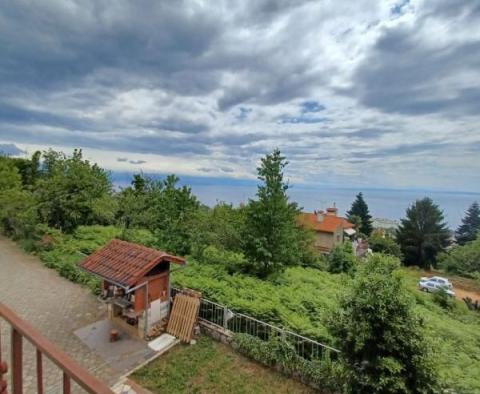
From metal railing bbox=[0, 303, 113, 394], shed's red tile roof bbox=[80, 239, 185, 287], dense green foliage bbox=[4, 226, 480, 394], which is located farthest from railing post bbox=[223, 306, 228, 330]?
metal railing bbox=[0, 303, 113, 394]

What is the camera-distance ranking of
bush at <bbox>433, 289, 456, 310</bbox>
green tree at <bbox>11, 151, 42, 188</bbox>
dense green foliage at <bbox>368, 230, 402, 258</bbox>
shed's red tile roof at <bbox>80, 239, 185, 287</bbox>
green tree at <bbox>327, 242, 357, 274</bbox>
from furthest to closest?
dense green foliage at <bbox>368, 230, 402, 258</bbox>, green tree at <bbox>11, 151, 42, 188</bbox>, green tree at <bbox>327, 242, 357, 274</bbox>, bush at <bbox>433, 289, 456, 310</bbox>, shed's red tile roof at <bbox>80, 239, 185, 287</bbox>

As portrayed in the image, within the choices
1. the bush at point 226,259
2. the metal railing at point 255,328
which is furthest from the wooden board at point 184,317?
the bush at point 226,259

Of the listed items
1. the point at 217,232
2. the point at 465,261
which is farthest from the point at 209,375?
the point at 465,261

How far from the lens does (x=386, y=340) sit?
554 cm

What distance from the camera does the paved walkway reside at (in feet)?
24.6

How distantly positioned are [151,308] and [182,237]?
23.5 ft

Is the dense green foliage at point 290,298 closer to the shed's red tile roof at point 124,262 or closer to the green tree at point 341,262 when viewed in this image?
the shed's red tile roof at point 124,262

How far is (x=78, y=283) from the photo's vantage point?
44.0ft

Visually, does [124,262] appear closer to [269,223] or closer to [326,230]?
[269,223]

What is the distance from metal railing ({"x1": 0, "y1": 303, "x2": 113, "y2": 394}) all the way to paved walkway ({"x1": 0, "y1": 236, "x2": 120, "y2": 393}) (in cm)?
579

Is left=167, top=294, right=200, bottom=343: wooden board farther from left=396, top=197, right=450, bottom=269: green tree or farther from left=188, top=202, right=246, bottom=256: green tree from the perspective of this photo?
left=396, top=197, right=450, bottom=269: green tree

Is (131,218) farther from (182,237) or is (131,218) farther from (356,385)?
(356,385)

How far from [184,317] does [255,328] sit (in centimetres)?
222

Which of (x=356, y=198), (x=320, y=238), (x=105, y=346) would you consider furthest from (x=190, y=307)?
(x=356, y=198)
